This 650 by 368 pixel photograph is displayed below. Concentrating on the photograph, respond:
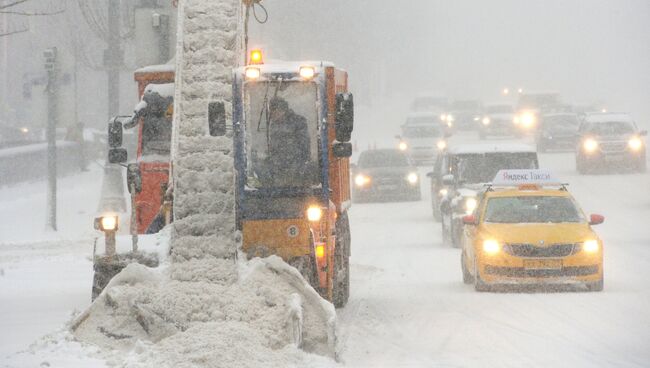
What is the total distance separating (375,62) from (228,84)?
279 ft

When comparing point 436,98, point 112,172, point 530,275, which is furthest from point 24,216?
point 436,98

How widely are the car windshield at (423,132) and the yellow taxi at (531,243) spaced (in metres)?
31.3

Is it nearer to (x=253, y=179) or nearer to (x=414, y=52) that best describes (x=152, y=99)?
(x=253, y=179)

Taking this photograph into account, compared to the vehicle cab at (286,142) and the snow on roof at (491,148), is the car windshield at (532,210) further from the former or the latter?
the snow on roof at (491,148)

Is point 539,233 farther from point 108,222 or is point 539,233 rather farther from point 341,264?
point 108,222

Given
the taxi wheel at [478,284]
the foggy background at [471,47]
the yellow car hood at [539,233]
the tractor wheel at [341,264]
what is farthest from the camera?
the foggy background at [471,47]

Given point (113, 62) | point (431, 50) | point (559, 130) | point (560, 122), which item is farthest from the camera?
point (431, 50)

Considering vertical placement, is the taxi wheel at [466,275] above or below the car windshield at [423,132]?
below

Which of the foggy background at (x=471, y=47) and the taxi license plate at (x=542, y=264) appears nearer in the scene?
the taxi license plate at (x=542, y=264)

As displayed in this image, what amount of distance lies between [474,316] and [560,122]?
38.0m

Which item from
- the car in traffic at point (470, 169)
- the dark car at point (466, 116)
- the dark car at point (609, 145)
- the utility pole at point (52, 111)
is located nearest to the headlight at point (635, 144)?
the dark car at point (609, 145)

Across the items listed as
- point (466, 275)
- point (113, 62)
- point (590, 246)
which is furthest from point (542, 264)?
point (113, 62)

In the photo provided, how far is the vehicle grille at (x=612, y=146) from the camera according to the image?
42.1m

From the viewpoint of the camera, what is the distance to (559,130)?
52500mm
